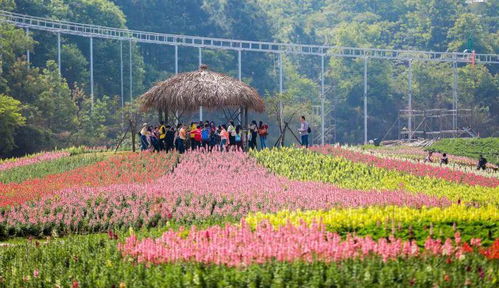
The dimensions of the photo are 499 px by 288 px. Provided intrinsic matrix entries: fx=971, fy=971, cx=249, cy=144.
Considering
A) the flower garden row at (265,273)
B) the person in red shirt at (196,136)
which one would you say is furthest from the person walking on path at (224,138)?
the flower garden row at (265,273)

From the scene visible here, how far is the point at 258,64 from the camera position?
84.6 m

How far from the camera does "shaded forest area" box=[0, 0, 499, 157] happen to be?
161 ft

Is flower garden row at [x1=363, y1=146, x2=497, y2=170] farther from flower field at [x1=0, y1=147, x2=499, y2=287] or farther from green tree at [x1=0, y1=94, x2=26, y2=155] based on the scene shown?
green tree at [x1=0, y1=94, x2=26, y2=155]

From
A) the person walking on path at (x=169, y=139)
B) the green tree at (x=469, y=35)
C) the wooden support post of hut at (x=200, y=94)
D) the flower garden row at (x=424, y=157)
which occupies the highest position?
the green tree at (x=469, y=35)

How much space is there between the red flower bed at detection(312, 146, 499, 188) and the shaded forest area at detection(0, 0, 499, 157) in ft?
54.9

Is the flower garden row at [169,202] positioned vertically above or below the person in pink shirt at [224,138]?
below

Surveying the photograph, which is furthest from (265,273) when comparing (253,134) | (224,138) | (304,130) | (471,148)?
(471,148)

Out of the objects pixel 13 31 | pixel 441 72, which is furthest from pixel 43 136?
pixel 441 72

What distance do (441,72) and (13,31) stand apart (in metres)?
48.8

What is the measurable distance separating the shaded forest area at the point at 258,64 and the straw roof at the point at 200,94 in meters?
10.8

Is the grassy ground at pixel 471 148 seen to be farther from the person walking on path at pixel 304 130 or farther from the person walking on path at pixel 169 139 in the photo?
the person walking on path at pixel 169 139

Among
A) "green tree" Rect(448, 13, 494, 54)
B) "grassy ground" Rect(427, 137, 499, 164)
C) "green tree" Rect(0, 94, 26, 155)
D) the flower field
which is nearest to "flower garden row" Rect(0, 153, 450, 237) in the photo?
the flower field

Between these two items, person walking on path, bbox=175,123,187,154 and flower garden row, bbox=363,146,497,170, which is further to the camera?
flower garden row, bbox=363,146,497,170

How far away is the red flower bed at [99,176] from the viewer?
2216cm
